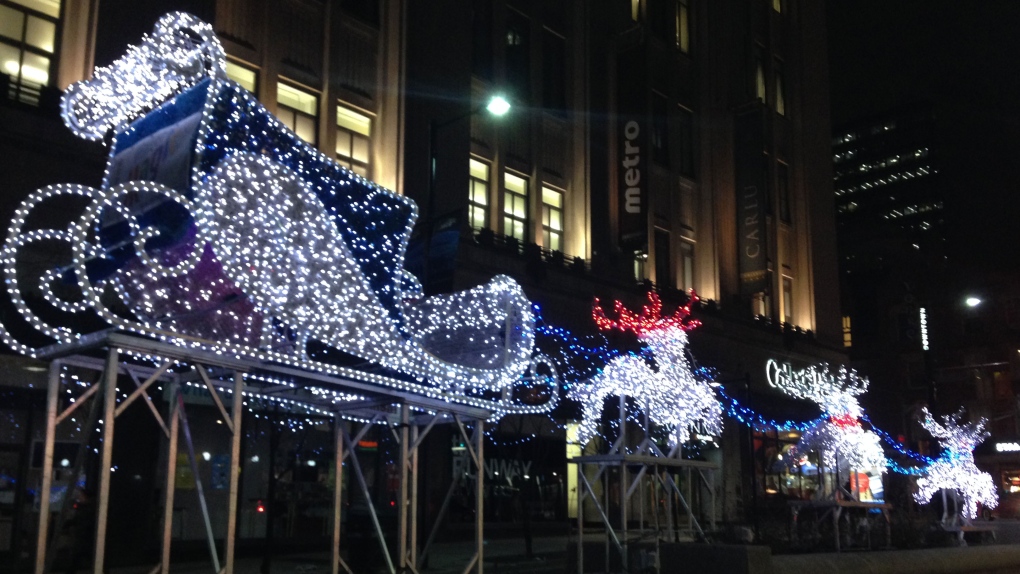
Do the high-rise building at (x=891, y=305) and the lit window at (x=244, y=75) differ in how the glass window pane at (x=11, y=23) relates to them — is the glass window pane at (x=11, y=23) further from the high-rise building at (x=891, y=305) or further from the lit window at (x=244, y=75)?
the high-rise building at (x=891, y=305)

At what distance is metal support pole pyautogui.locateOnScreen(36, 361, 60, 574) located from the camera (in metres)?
7.76

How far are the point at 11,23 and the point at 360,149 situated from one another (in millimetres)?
8098

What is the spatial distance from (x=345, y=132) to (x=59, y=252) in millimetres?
8016

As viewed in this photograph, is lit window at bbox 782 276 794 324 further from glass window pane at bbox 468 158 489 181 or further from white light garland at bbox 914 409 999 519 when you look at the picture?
glass window pane at bbox 468 158 489 181

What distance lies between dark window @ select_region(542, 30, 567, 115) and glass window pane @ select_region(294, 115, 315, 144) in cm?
899

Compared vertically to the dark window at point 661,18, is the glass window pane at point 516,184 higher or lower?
lower

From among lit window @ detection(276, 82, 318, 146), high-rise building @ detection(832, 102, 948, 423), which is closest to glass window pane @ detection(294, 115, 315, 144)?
lit window @ detection(276, 82, 318, 146)

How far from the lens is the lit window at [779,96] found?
132 feet

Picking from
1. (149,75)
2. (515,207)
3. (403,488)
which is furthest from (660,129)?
(149,75)

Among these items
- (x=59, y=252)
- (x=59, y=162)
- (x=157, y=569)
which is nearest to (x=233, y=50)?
(x=59, y=162)

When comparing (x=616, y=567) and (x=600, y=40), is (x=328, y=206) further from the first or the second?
(x=600, y=40)

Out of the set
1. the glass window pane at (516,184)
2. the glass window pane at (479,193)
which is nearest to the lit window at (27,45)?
the glass window pane at (479,193)

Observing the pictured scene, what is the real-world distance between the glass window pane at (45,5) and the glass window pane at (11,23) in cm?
22

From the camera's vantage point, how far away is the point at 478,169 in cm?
2586
